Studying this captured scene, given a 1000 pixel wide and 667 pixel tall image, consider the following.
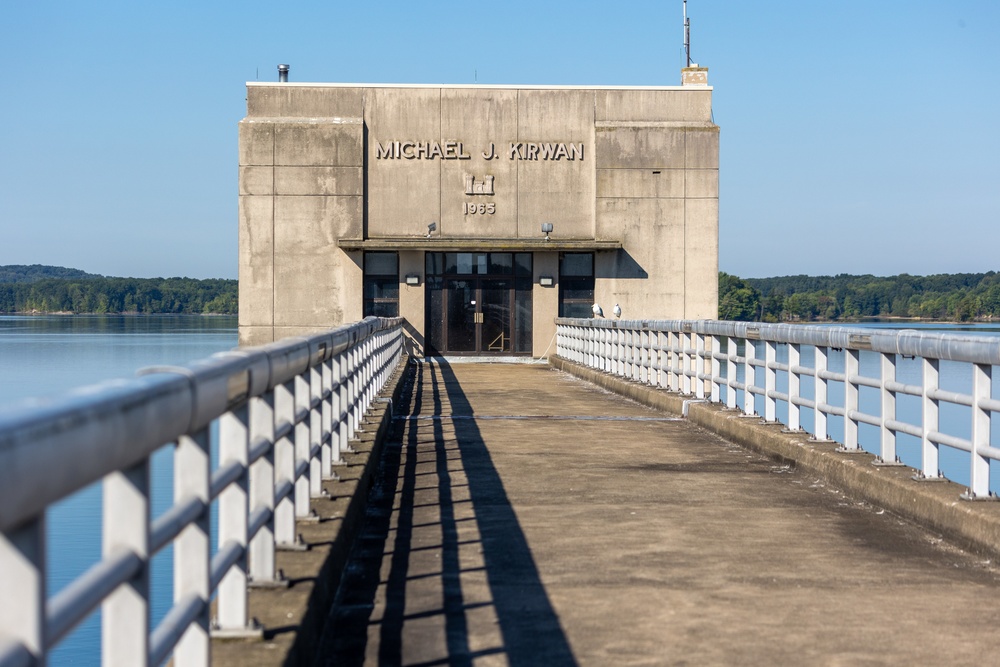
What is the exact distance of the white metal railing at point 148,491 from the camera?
7.66 feet

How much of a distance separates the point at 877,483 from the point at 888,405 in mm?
699

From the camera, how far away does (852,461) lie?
11.4 m

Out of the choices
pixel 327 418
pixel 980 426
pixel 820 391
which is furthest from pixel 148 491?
pixel 820 391

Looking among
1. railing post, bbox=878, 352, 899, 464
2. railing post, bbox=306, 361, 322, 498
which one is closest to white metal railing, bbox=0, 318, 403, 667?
railing post, bbox=306, 361, 322, 498

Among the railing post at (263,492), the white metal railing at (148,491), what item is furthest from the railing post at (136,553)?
the railing post at (263,492)

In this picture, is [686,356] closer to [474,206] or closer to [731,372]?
[731,372]

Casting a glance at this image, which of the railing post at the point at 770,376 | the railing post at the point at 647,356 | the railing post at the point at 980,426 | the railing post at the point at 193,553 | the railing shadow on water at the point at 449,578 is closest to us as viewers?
the railing post at the point at 193,553

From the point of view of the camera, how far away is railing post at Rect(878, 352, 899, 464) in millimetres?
10703

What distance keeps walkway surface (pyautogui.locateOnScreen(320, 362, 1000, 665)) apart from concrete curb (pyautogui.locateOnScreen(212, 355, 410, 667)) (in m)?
0.18

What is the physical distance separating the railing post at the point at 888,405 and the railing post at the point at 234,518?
22.0 feet

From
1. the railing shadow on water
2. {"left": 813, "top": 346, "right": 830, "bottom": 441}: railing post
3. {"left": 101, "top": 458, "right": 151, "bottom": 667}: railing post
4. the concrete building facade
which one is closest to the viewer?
{"left": 101, "top": 458, "right": 151, "bottom": 667}: railing post

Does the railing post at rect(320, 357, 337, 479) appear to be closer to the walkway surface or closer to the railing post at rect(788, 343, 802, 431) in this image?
the walkway surface

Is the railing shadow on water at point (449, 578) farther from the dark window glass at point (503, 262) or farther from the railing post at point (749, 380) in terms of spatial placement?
the dark window glass at point (503, 262)

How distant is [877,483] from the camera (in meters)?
10.4
